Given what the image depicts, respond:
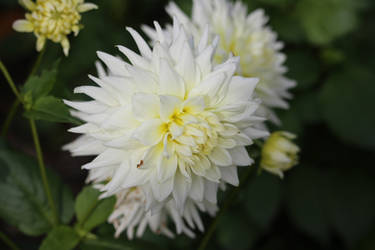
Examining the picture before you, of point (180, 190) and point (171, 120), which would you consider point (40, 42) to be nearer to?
point (171, 120)

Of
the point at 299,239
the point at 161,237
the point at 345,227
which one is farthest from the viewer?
the point at 299,239

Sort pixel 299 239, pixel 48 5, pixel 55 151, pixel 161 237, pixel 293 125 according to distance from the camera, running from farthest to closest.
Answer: pixel 55 151 → pixel 299 239 → pixel 293 125 → pixel 161 237 → pixel 48 5

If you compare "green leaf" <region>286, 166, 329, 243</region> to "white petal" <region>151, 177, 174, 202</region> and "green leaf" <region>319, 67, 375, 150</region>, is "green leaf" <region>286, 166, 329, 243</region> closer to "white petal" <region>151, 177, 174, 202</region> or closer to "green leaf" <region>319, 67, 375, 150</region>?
"green leaf" <region>319, 67, 375, 150</region>

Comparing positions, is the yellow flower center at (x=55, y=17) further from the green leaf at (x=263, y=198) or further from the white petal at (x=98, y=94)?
the green leaf at (x=263, y=198)

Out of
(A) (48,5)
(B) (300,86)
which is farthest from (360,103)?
(A) (48,5)

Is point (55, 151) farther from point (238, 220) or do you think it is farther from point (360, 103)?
point (360, 103)

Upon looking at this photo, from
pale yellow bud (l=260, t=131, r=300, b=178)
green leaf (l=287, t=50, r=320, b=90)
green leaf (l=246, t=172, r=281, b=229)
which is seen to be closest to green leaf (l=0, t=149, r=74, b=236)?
pale yellow bud (l=260, t=131, r=300, b=178)

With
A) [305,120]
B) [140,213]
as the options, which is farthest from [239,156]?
[305,120]
